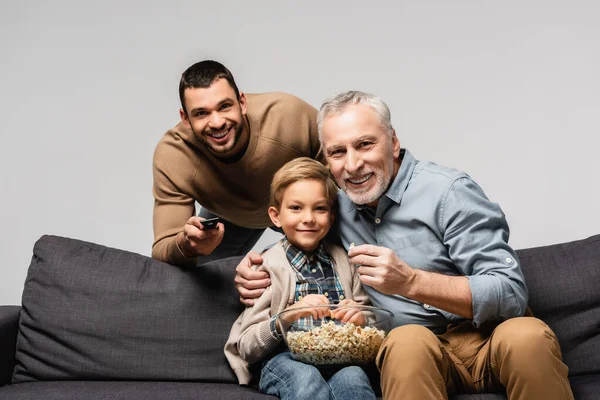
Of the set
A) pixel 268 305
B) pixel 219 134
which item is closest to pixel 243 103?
pixel 219 134

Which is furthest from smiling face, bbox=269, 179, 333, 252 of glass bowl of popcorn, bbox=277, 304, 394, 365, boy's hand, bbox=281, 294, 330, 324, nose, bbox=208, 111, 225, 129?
→ nose, bbox=208, 111, 225, 129

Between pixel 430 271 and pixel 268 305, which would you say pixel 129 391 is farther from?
pixel 430 271

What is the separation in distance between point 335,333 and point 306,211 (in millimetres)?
442

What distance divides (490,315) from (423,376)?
0.34 metres

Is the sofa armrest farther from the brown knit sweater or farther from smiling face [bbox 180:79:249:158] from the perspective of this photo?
smiling face [bbox 180:79:249:158]

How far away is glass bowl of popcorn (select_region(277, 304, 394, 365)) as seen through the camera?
6.93 feet

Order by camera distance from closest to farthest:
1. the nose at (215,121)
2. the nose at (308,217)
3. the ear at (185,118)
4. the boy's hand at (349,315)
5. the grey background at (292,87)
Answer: the boy's hand at (349,315), the nose at (308,217), the nose at (215,121), the ear at (185,118), the grey background at (292,87)

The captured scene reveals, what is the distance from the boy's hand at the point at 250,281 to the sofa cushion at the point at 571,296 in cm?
86

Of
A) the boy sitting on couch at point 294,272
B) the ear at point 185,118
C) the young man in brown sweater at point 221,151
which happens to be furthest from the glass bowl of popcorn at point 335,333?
the ear at point 185,118

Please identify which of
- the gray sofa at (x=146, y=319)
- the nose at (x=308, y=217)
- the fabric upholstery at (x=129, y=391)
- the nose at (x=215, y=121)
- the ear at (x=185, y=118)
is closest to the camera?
the fabric upholstery at (x=129, y=391)

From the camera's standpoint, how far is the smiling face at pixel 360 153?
230 centimetres

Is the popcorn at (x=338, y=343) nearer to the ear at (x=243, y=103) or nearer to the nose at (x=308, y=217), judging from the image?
the nose at (x=308, y=217)

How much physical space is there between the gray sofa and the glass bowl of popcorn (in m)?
0.38

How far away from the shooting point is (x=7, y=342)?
252 cm
